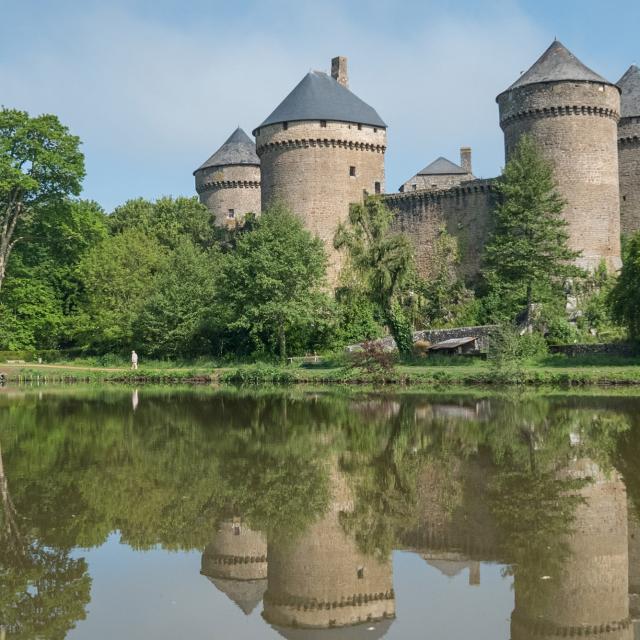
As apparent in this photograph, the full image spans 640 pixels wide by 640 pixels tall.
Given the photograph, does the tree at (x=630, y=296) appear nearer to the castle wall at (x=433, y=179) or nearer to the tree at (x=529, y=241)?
the tree at (x=529, y=241)

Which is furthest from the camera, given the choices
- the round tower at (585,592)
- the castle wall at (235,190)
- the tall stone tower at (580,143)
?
the castle wall at (235,190)

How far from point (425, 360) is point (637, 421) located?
583 inches

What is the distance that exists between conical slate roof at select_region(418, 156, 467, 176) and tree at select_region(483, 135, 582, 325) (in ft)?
44.9

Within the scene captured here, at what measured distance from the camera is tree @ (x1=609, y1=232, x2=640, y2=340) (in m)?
28.4

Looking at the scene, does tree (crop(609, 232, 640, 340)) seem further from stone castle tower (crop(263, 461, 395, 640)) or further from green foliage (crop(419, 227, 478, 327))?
stone castle tower (crop(263, 461, 395, 640))

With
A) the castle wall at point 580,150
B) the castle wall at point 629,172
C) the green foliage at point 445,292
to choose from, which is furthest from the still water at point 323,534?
the castle wall at point 629,172

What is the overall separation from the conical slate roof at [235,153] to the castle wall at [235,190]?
0.26 meters

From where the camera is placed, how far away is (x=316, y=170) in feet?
128

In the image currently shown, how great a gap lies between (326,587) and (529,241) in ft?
89.8

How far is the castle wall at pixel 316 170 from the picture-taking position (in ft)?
127

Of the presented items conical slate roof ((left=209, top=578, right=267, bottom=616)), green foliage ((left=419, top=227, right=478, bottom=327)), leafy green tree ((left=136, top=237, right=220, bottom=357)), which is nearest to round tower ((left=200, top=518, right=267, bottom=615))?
conical slate roof ((left=209, top=578, right=267, bottom=616))

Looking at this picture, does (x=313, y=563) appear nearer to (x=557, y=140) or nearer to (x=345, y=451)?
(x=345, y=451)

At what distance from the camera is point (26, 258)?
40.9m

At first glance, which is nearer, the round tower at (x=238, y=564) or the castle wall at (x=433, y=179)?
the round tower at (x=238, y=564)
